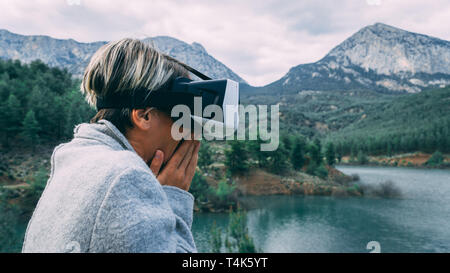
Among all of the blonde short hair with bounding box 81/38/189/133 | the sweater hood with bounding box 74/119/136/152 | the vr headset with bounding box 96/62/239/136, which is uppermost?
the blonde short hair with bounding box 81/38/189/133

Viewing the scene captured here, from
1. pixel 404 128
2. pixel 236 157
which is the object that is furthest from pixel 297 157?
pixel 404 128

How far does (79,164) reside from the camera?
542 mm

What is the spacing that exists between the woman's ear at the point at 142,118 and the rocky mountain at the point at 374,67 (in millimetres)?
122962

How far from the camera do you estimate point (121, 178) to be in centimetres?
49

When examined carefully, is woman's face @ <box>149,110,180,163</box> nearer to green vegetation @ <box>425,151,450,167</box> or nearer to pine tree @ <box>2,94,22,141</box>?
pine tree @ <box>2,94,22,141</box>

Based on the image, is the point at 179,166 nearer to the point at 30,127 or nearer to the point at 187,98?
the point at 187,98

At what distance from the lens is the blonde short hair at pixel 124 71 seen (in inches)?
27.2

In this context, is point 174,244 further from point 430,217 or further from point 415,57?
point 415,57

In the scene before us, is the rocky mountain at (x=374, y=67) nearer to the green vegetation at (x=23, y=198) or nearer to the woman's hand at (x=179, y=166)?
the green vegetation at (x=23, y=198)

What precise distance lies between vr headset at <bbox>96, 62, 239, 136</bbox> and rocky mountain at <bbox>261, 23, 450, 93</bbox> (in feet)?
403

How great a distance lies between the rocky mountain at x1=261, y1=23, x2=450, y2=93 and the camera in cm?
11344

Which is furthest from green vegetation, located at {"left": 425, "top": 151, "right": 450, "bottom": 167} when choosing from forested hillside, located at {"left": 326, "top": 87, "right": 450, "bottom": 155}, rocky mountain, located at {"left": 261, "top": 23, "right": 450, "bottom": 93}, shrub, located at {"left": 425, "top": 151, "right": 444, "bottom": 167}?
rocky mountain, located at {"left": 261, "top": 23, "right": 450, "bottom": 93}

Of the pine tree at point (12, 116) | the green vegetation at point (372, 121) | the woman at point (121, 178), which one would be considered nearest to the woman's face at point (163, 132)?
the woman at point (121, 178)

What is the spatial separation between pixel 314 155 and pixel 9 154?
97.6 feet
